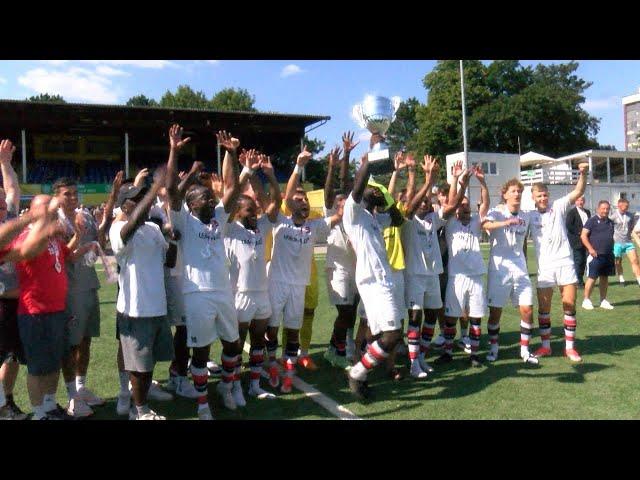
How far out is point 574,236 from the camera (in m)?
12.8

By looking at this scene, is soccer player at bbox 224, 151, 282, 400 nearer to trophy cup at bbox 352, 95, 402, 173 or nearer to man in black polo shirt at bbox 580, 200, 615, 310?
trophy cup at bbox 352, 95, 402, 173

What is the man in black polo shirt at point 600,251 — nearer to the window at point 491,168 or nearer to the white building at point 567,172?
the white building at point 567,172

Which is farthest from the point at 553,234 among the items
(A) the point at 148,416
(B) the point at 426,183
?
(A) the point at 148,416

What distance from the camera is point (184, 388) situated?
6.28m

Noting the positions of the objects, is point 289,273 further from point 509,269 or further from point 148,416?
point 509,269

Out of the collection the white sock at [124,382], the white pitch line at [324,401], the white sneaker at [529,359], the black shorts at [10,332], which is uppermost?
the black shorts at [10,332]

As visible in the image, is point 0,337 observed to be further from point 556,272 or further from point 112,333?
point 556,272

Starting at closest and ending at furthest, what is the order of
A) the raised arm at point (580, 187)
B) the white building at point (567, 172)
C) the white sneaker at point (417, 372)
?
the white sneaker at point (417, 372)
the raised arm at point (580, 187)
the white building at point (567, 172)

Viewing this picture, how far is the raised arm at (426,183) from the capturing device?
21.7ft

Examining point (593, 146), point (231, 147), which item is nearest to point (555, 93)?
point (593, 146)

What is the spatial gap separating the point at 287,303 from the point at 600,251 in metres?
7.81

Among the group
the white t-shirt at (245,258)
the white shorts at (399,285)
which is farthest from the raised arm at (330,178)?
the white shorts at (399,285)

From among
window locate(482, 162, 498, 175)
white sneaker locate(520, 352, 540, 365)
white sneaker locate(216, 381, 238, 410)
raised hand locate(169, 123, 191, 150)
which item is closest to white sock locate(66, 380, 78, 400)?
white sneaker locate(216, 381, 238, 410)

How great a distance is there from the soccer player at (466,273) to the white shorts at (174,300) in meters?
3.40
